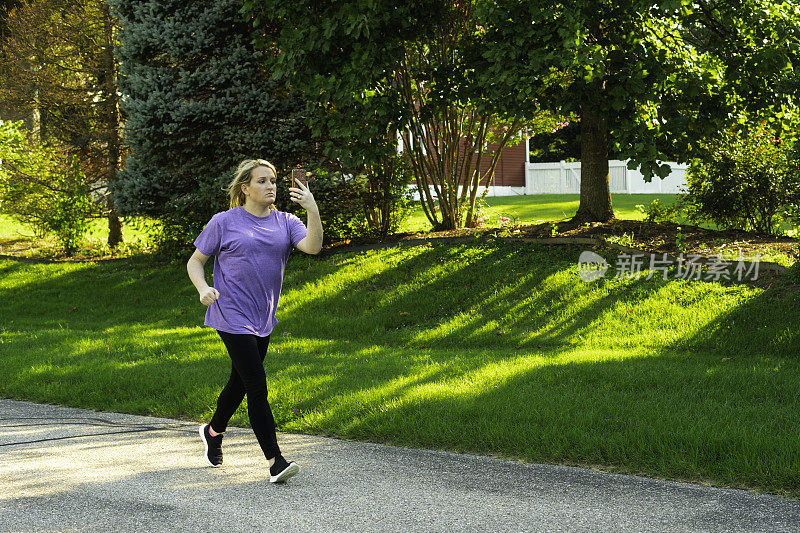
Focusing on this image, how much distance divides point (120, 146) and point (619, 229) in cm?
986

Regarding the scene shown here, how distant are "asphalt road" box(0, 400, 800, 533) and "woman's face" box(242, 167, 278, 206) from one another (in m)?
1.69

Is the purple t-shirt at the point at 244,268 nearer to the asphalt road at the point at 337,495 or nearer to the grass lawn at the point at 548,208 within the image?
the asphalt road at the point at 337,495

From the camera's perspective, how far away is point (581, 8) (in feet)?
31.9

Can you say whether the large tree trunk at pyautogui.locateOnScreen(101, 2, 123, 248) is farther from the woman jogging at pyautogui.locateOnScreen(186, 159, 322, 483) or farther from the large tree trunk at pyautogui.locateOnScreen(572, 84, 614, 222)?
the woman jogging at pyautogui.locateOnScreen(186, 159, 322, 483)

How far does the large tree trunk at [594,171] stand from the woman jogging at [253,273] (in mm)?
8228

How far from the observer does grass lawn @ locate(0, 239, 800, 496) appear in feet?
18.0

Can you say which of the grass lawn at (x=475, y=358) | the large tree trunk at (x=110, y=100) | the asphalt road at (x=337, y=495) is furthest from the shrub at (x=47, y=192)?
the asphalt road at (x=337, y=495)

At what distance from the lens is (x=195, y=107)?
12297 millimetres

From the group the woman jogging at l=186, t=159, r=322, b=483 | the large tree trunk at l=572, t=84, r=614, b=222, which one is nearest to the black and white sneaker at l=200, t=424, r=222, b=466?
the woman jogging at l=186, t=159, r=322, b=483

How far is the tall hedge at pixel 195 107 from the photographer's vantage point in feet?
40.7

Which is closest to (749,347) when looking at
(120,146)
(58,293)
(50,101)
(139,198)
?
(139,198)

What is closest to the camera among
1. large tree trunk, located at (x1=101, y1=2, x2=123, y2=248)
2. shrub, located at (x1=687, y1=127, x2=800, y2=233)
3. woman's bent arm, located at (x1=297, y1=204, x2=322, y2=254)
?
woman's bent arm, located at (x1=297, y1=204, x2=322, y2=254)

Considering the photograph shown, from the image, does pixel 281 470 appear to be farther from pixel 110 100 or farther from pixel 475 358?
pixel 110 100

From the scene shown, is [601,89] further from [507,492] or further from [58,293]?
[58,293]
